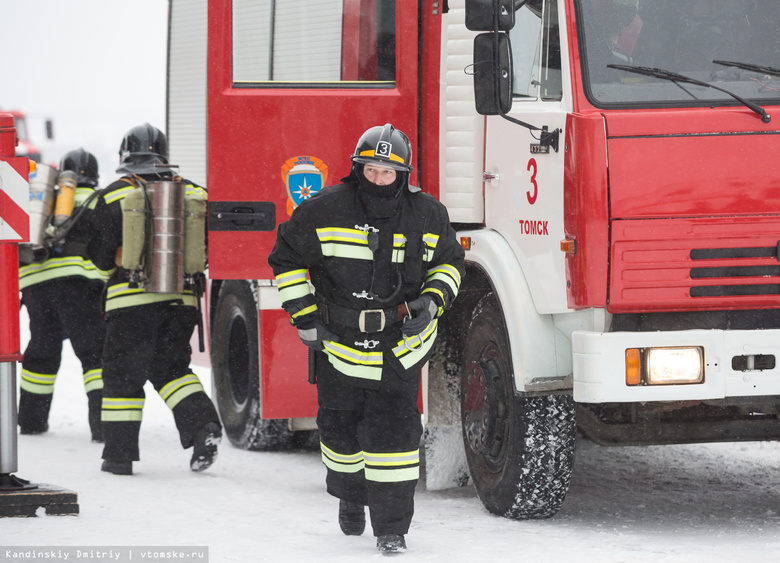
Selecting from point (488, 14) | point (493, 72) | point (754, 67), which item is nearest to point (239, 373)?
point (493, 72)

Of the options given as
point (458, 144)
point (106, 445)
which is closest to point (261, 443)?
point (106, 445)

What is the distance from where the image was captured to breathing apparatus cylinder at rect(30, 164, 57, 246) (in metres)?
8.07

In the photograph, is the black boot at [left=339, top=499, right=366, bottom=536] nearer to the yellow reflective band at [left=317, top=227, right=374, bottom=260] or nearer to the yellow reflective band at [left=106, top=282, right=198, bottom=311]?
the yellow reflective band at [left=317, top=227, right=374, bottom=260]

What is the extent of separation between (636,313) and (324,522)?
5.74 feet

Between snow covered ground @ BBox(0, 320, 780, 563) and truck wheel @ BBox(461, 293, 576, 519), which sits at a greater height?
truck wheel @ BBox(461, 293, 576, 519)

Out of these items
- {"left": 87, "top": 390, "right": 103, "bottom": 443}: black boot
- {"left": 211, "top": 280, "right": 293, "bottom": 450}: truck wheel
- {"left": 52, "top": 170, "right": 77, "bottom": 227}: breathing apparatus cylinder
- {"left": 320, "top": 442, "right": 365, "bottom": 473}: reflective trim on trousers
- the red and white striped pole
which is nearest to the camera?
{"left": 320, "top": 442, "right": 365, "bottom": 473}: reflective trim on trousers

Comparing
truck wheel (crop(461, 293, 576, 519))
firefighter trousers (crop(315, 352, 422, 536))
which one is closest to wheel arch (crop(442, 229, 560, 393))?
truck wheel (crop(461, 293, 576, 519))

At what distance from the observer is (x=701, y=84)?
15.9 feet

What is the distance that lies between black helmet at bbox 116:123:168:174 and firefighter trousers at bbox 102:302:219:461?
872 millimetres

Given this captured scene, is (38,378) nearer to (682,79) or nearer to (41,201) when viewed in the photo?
(41,201)

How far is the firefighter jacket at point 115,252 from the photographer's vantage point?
700cm

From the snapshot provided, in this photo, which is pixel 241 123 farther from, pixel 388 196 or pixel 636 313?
pixel 636 313

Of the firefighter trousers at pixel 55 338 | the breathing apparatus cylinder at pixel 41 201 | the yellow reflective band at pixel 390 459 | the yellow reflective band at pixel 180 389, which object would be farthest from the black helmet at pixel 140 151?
the yellow reflective band at pixel 390 459

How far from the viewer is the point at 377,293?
4.97 meters
